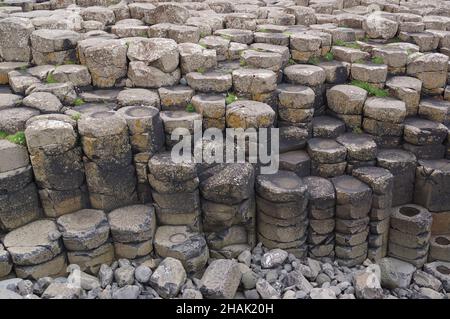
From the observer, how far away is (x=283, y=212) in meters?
8.50

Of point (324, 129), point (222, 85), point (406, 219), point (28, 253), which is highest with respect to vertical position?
point (222, 85)

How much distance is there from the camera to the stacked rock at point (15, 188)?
7.49m

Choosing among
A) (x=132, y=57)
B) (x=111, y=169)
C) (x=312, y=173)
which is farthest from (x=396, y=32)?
(x=111, y=169)

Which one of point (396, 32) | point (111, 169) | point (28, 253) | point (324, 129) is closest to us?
point (28, 253)

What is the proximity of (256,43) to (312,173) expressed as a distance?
10.8 feet

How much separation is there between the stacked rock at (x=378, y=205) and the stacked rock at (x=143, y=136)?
12.3ft

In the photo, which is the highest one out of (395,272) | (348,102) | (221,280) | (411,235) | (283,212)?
(348,102)

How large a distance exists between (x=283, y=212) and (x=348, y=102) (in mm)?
2739

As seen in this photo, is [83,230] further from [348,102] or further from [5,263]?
[348,102]

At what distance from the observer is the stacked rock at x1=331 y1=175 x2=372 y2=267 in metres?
8.69

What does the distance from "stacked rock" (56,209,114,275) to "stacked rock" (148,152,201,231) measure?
0.98 meters

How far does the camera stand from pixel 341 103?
31.9 ft

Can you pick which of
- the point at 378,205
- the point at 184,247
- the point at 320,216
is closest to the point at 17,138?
the point at 184,247

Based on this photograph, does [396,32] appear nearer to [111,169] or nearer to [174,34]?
[174,34]
